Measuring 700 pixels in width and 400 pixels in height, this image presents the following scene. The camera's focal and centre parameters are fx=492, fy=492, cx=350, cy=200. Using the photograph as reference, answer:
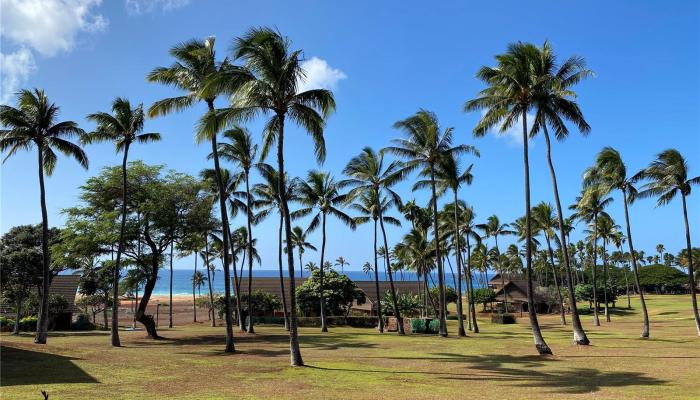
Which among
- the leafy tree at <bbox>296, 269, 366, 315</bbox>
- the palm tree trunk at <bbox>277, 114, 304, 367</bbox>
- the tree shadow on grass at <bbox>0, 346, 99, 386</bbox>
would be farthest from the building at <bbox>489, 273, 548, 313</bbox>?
the tree shadow on grass at <bbox>0, 346, 99, 386</bbox>

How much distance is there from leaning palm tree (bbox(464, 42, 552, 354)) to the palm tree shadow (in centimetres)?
372

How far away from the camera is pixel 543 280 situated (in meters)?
140

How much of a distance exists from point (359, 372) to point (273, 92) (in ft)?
37.8

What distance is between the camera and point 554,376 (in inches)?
645

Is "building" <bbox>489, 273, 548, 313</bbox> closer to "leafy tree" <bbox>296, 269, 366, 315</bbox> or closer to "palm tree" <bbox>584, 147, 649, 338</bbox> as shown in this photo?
"leafy tree" <bbox>296, 269, 366, 315</bbox>

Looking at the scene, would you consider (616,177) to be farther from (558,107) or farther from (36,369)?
(36,369)

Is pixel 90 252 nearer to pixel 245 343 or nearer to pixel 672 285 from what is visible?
pixel 245 343

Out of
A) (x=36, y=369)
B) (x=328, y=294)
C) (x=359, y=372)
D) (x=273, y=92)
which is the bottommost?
(x=359, y=372)

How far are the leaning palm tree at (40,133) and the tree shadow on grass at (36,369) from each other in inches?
265

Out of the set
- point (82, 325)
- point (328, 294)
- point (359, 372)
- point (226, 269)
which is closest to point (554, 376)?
point (359, 372)

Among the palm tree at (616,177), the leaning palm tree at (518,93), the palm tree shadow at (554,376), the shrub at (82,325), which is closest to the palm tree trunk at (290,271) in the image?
the palm tree shadow at (554,376)

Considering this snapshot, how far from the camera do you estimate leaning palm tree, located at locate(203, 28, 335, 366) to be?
19750 millimetres

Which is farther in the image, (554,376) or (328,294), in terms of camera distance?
(328,294)

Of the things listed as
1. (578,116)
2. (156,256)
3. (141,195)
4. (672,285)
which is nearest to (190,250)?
(156,256)
